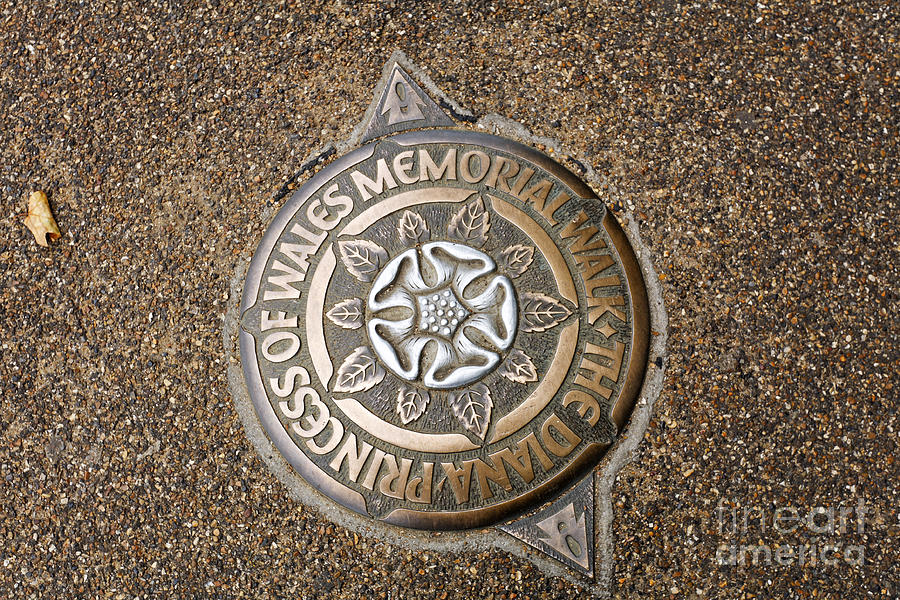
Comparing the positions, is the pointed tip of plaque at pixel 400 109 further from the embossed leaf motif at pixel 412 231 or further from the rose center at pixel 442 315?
the rose center at pixel 442 315

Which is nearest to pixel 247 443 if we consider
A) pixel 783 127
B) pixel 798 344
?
pixel 798 344

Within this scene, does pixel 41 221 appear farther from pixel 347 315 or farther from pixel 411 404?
pixel 411 404

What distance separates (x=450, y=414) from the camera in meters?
2.12

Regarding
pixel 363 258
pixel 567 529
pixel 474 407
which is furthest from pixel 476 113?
pixel 567 529

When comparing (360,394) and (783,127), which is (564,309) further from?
(783,127)

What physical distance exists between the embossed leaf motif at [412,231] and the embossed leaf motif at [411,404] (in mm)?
533

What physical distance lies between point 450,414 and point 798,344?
1.31 meters

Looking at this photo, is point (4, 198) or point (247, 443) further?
point (4, 198)

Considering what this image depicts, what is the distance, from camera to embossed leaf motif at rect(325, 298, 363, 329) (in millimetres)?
2172

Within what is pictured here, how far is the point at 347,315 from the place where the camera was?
217 centimetres

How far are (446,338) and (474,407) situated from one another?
0.26 m

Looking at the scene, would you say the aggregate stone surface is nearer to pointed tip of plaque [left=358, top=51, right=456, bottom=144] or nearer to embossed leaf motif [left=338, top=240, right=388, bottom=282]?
pointed tip of plaque [left=358, top=51, right=456, bottom=144]

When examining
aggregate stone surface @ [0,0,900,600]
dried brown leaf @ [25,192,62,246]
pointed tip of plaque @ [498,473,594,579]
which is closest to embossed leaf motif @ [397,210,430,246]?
aggregate stone surface @ [0,0,900,600]

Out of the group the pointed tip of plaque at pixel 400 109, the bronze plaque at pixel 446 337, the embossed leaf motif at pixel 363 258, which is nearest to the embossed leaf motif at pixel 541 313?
the bronze plaque at pixel 446 337
